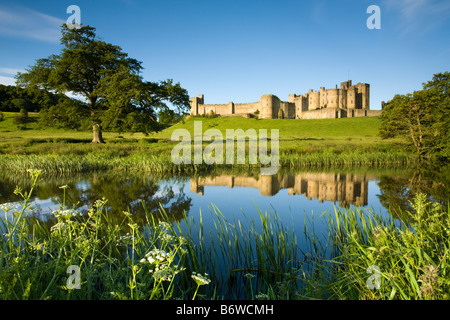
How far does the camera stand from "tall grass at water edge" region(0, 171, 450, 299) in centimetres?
238

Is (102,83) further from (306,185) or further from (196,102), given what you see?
(196,102)

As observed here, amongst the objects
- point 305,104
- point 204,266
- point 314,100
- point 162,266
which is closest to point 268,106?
point 305,104

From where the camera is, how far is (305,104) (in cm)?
8612

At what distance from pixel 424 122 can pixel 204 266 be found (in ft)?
87.5

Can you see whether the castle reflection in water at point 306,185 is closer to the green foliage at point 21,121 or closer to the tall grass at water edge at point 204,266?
A: the tall grass at water edge at point 204,266

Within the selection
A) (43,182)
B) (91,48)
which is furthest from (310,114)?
(43,182)

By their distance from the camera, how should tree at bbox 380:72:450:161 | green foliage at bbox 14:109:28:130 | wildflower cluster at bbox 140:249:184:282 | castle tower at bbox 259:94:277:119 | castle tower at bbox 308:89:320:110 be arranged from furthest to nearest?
castle tower at bbox 308:89:320:110 < castle tower at bbox 259:94:277:119 < green foliage at bbox 14:109:28:130 < tree at bbox 380:72:450:161 < wildflower cluster at bbox 140:249:184:282

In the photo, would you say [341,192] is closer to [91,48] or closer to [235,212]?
[235,212]

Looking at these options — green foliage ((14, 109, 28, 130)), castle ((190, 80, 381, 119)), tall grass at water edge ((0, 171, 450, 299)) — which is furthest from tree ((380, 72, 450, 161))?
castle ((190, 80, 381, 119))

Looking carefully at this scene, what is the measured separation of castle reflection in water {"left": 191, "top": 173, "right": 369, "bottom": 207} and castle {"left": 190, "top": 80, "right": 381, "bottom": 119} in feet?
202

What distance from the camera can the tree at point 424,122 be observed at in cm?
2255

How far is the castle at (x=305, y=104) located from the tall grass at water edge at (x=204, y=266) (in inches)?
2830

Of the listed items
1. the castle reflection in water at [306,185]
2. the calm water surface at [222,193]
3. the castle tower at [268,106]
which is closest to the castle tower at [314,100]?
the castle tower at [268,106]

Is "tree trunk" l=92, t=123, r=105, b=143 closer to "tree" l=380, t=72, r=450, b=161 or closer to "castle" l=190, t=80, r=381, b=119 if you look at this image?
"tree" l=380, t=72, r=450, b=161
